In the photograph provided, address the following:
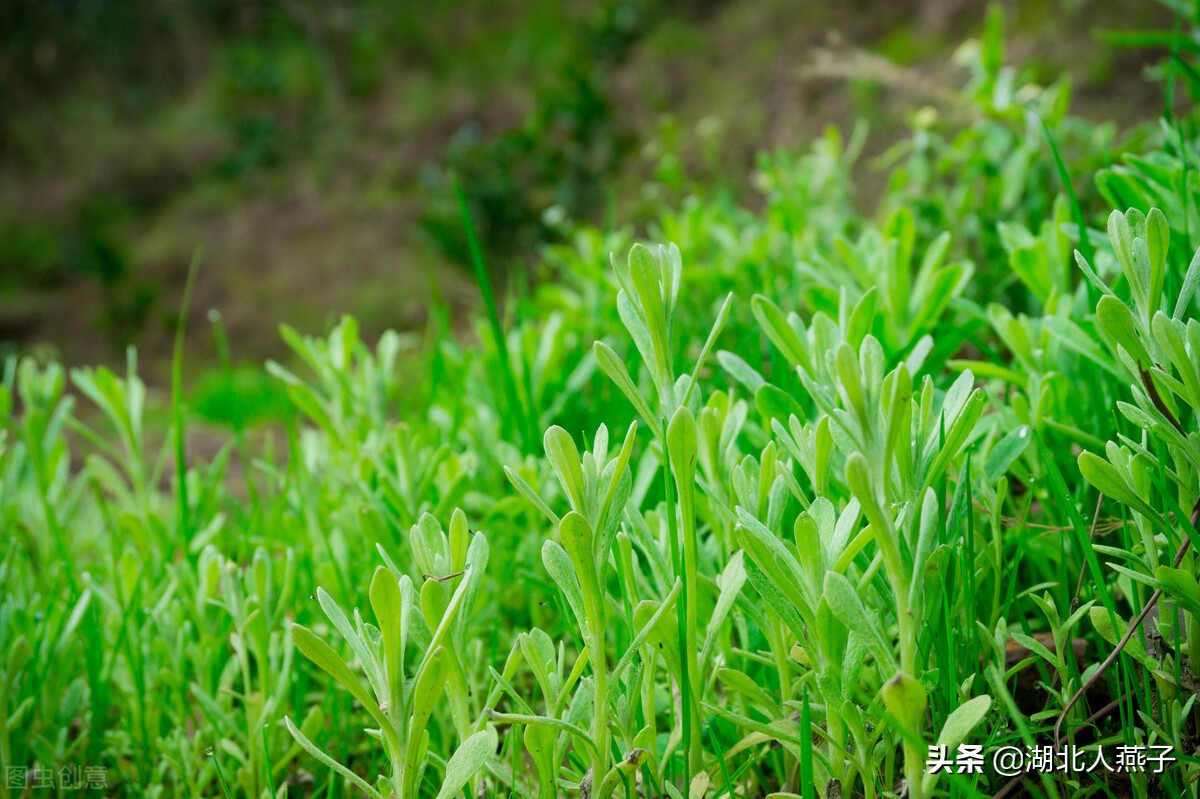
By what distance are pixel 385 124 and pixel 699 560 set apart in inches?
264

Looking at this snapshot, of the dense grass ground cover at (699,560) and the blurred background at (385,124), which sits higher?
the blurred background at (385,124)

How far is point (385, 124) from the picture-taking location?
276 inches

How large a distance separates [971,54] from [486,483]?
158cm

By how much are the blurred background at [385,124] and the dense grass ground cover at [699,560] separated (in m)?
0.83

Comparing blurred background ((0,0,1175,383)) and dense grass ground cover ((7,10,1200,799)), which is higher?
blurred background ((0,0,1175,383))

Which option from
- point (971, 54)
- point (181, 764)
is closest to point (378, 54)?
point (971, 54)

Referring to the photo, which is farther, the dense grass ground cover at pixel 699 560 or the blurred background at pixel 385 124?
the blurred background at pixel 385 124

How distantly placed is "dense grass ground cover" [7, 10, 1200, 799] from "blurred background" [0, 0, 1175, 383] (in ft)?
2.74

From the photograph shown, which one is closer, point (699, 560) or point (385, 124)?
point (699, 560)

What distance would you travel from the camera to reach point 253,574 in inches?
43.2

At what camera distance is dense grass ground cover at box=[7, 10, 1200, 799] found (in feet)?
2.35

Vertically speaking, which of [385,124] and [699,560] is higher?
[385,124]

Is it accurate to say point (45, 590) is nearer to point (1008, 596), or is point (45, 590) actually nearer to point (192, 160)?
point (1008, 596)

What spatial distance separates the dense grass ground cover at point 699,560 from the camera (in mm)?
716
